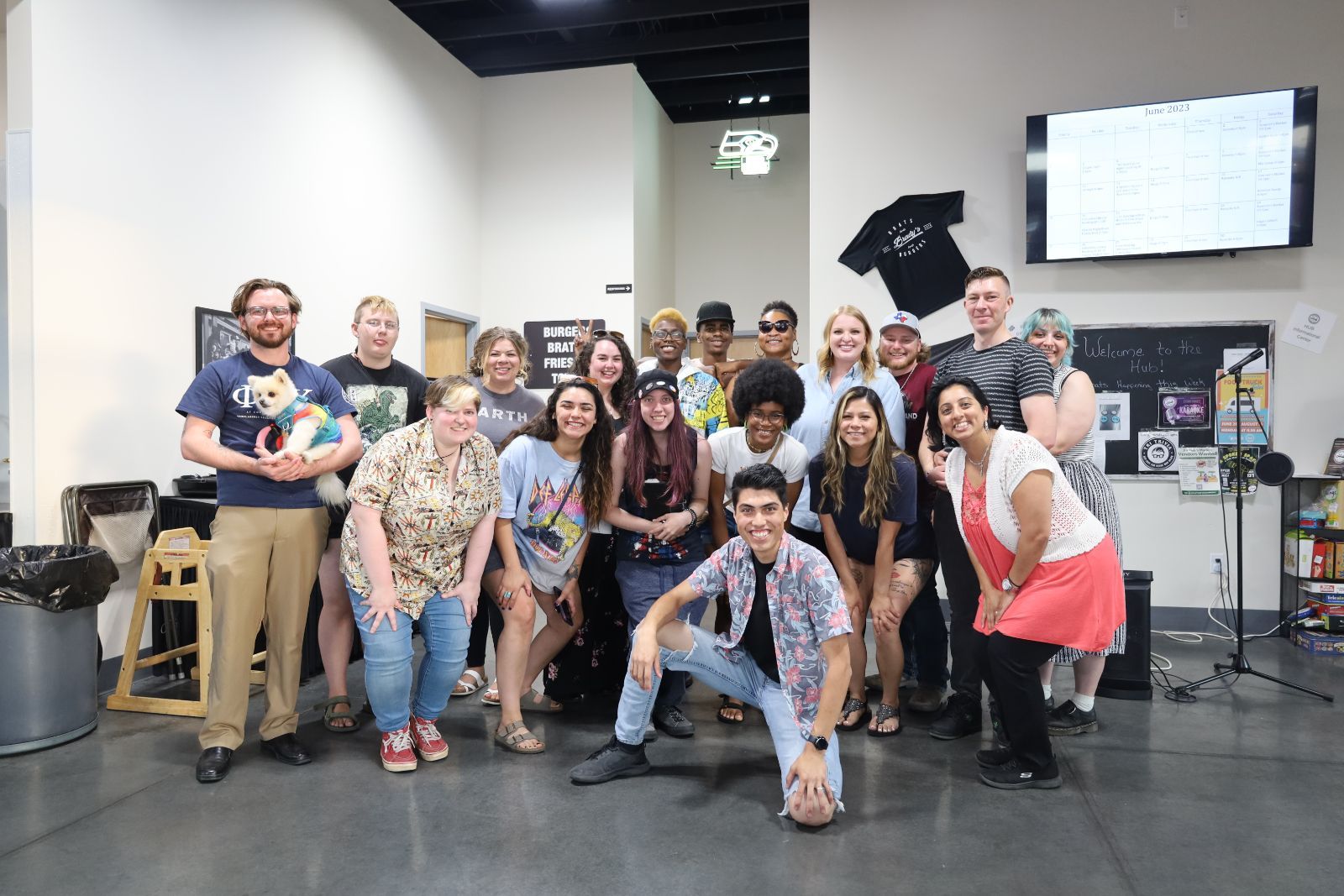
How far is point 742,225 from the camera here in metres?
9.02

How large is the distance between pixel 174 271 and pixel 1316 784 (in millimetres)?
5045

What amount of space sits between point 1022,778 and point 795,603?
0.97m

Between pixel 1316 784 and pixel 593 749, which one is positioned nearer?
pixel 1316 784

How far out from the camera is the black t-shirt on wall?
2465 millimetres

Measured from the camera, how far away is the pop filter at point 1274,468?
388cm

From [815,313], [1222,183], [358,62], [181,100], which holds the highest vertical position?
[358,62]

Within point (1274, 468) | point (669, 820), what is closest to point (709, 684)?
point (669, 820)

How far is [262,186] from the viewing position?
15.2ft

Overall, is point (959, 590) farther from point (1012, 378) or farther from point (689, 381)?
point (689, 381)

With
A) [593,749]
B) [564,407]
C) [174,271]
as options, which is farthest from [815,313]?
Result: [174,271]

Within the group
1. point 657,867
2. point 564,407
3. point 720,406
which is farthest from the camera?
point 720,406

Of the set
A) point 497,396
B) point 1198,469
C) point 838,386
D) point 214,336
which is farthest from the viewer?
point 1198,469

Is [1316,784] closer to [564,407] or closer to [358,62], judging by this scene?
[564,407]

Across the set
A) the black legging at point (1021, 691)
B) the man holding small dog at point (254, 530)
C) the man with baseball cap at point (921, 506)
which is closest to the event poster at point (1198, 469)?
the man with baseball cap at point (921, 506)
